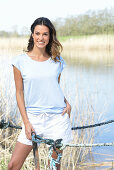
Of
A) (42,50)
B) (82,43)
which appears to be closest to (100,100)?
(42,50)

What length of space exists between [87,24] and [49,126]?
1123 inches

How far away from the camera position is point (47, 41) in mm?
2125

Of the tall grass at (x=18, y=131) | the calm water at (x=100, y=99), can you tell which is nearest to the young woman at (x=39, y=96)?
the tall grass at (x=18, y=131)

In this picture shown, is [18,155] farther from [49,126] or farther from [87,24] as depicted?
[87,24]

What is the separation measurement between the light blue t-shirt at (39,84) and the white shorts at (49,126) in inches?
1.3

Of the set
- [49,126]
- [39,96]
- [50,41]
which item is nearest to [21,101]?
[39,96]

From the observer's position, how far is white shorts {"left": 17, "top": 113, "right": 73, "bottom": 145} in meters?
2.05

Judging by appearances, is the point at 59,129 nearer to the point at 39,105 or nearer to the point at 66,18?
the point at 39,105

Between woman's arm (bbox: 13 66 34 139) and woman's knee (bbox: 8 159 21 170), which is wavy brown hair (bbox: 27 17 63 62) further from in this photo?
woman's knee (bbox: 8 159 21 170)

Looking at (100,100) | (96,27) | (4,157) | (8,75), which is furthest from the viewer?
(96,27)

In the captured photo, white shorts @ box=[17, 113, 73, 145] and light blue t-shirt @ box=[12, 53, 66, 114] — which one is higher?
light blue t-shirt @ box=[12, 53, 66, 114]

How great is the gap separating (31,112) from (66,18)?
1113 inches

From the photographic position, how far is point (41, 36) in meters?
2.09

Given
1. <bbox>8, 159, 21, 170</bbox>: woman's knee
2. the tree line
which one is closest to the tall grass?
<bbox>8, 159, 21, 170</bbox>: woman's knee
